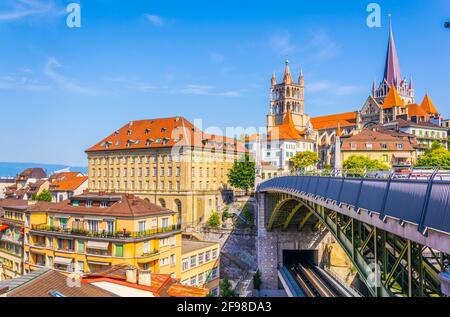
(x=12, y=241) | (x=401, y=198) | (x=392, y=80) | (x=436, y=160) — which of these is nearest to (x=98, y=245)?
(x=12, y=241)

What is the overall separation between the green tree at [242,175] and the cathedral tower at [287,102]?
63719 mm

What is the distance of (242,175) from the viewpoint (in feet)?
230

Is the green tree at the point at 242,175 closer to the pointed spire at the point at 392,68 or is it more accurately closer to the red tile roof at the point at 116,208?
the red tile roof at the point at 116,208

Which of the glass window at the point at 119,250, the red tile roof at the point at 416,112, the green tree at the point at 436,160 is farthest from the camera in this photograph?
the red tile roof at the point at 416,112

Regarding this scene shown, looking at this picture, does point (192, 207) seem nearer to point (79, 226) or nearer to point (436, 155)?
point (79, 226)

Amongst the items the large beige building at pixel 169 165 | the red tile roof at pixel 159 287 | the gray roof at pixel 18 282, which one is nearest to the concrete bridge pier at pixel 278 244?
the large beige building at pixel 169 165

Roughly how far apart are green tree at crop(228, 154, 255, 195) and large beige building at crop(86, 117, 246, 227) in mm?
3190

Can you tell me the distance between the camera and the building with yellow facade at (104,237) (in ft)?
114

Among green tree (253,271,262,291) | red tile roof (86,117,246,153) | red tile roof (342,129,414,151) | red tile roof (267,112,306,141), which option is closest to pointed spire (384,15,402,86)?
red tile roof (267,112,306,141)

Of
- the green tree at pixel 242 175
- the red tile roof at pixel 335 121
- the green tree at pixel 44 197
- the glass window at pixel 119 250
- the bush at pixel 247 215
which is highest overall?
the red tile roof at pixel 335 121

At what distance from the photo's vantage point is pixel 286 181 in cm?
3353

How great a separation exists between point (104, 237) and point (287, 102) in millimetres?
105568

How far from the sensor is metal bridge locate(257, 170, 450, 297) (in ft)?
33.6

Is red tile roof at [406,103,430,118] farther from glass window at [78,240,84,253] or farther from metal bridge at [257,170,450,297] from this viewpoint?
metal bridge at [257,170,450,297]
